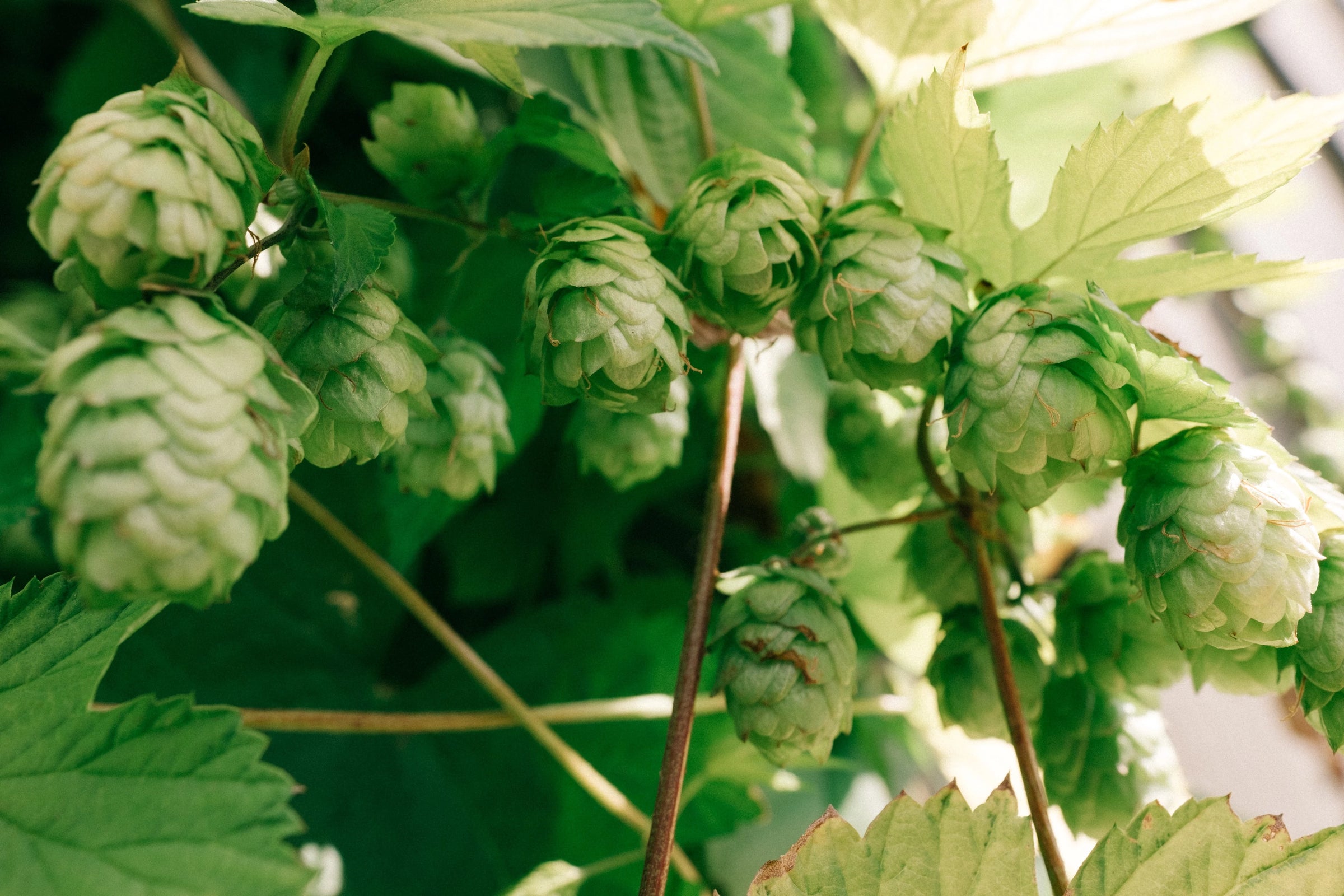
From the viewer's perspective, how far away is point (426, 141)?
0.59m

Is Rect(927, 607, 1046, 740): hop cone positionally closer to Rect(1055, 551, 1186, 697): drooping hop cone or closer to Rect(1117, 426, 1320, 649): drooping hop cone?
Rect(1055, 551, 1186, 697): drooping hop cone

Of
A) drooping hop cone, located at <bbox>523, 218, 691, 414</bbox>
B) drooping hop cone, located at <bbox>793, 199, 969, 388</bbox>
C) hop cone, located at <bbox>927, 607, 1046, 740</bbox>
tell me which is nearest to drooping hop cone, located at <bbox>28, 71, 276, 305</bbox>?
drooping hop cone, located at <bbox>523, 218, 691, 414</bbox>

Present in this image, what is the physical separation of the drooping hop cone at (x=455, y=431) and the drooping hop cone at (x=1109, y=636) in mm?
404

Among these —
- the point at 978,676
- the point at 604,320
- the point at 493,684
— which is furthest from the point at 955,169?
the point at 493,684

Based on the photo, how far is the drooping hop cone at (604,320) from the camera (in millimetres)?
423

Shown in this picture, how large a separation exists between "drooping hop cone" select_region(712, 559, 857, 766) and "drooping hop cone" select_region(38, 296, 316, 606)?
10.2 inches

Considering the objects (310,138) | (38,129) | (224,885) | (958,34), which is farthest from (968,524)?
(38,129)

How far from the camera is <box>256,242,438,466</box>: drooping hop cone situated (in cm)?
43

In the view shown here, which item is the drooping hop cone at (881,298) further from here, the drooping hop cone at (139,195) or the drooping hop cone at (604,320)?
the drooping hop cone at (139,195)

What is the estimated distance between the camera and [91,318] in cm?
78

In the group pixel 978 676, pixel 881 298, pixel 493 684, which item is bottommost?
pixel 493 684

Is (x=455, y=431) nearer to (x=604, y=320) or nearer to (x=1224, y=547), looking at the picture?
(x=604, y=320)

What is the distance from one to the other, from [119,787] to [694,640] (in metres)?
0.29

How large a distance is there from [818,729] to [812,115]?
0.84m
